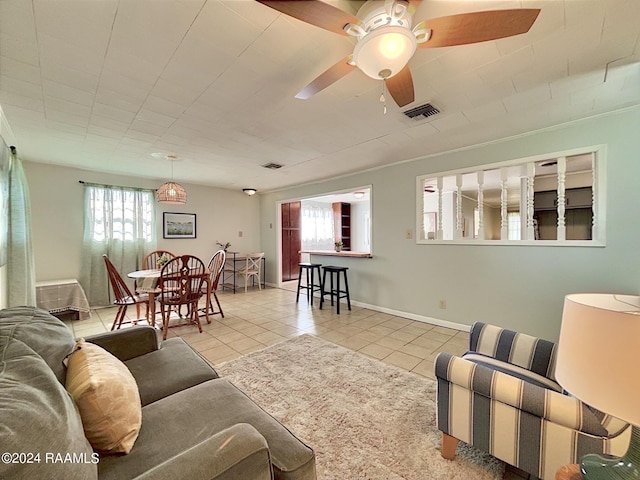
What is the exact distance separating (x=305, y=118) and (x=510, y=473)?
2904 mm

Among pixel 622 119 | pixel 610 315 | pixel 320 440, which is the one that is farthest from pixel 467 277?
pixel 610 315

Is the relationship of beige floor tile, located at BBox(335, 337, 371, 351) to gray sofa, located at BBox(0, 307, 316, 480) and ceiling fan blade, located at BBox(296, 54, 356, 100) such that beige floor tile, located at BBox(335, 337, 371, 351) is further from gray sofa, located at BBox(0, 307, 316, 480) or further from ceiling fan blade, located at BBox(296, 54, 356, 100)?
ceiling fan blade, located at BBox(296, 54, 356, 100)

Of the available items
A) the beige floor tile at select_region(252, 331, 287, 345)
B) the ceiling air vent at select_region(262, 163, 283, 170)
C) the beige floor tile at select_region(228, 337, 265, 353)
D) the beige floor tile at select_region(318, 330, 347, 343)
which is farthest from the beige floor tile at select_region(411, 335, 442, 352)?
the ceiling air vent at select_region(262, 163, 283, 170)

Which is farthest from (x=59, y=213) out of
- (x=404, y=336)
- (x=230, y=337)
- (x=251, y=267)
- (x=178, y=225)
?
(x=404, y=336)

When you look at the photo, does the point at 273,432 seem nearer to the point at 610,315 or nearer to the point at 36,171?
the point at 610,315

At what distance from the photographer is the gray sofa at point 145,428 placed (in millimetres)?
606

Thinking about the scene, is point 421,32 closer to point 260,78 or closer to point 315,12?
point 315,12

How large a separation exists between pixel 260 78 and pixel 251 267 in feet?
16.3

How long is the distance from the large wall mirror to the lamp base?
2562 millimetres

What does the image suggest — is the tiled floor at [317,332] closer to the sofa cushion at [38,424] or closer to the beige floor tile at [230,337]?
the beige floor tile at [230,337]

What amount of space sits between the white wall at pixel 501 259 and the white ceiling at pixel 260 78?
0.27 metres

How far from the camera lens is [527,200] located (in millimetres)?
3061

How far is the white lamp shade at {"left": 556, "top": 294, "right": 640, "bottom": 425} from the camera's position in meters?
0.69

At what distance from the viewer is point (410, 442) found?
1588mm
